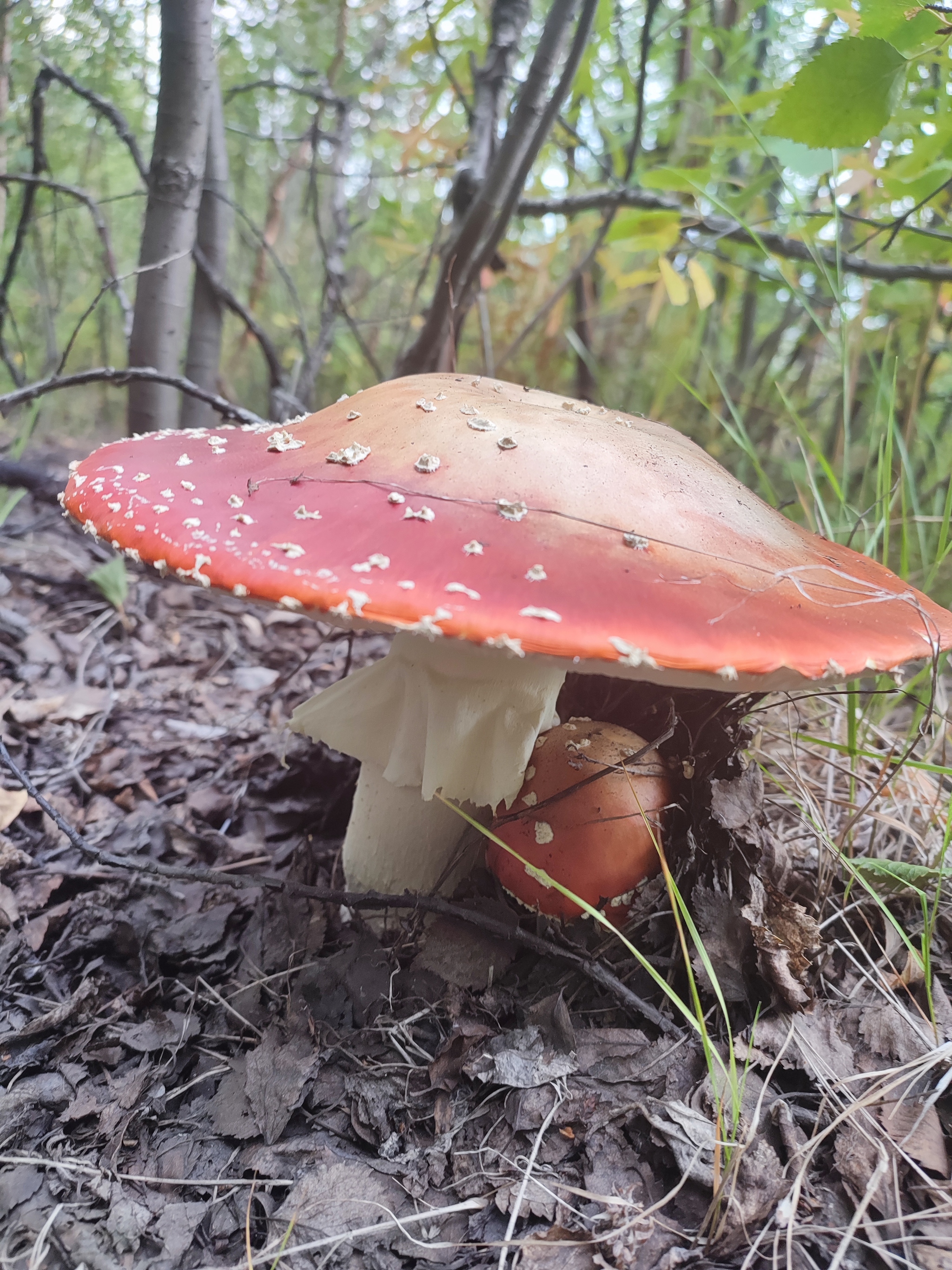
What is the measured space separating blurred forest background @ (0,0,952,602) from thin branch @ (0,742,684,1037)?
153cm

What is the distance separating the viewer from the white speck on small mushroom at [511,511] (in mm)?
1327

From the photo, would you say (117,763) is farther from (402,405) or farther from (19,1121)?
(402,405)

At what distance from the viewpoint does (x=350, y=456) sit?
154 cm

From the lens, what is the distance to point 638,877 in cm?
177

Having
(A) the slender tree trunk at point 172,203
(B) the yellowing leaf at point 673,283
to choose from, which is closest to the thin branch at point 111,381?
(A) the slender tree trunk at point 172,203

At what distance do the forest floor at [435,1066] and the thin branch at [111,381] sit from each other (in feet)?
4.28

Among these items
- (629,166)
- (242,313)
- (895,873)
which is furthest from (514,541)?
(629,166)

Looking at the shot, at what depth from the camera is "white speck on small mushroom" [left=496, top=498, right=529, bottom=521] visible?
1.33 metres

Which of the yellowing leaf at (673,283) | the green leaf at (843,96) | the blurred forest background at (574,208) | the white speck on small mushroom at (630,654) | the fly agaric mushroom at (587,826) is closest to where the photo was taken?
the white speck on small mushroom at (630,654)

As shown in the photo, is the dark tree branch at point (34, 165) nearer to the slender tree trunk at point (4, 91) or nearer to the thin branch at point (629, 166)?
the slender tree trunk at point (4, 91)

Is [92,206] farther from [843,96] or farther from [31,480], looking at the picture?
[843,96]

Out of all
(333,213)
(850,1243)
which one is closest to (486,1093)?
(850,1243)

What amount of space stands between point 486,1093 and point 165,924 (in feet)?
3.52

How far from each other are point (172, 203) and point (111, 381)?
2.86ft
